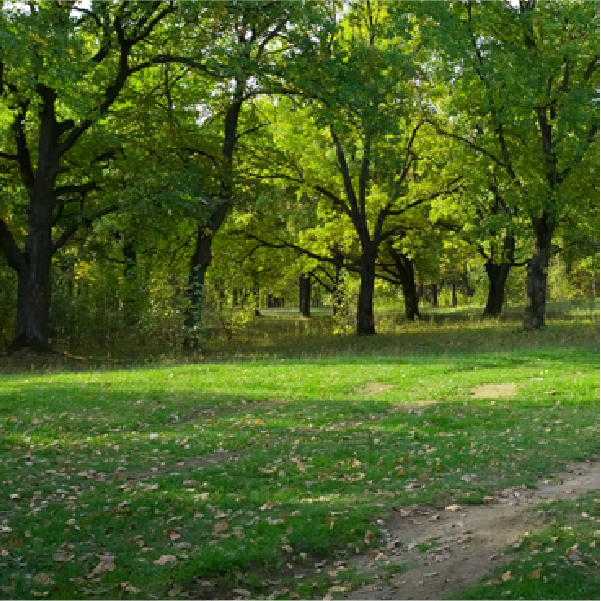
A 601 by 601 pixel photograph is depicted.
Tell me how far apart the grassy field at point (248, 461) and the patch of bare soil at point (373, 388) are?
89 mm

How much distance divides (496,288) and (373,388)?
80.8ft

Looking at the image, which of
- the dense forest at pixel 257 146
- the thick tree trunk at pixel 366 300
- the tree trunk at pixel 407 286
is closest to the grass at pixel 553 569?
the dense forest at pixel 257 146

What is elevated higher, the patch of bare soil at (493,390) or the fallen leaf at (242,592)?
the patch of bare soil at (493,390)

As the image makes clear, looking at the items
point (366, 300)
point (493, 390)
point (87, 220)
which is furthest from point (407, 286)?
point (493, 390)

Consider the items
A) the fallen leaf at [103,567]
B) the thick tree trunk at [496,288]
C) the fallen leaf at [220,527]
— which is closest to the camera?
the fallen leaf at [103,567]

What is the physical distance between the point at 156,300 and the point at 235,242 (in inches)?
354

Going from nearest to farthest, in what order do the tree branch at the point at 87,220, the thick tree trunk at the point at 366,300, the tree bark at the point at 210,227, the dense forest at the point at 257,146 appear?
the dense forest at the point at 257,146 → the tree branch at the point at 87,220 → the tree bark at the point at 210,227 → the thick tree trunk at the point at 366,300

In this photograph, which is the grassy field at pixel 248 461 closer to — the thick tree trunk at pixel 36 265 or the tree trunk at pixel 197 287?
the thick tree trunk at pixel 36 265

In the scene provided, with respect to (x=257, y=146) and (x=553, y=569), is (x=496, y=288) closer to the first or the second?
(x=257, y=146)

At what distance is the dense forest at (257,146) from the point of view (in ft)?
66.7

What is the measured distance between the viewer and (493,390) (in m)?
14.1

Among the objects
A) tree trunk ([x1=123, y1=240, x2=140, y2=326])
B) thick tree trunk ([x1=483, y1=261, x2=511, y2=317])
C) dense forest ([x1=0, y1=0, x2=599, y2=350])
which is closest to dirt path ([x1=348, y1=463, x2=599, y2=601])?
dense forest ([x1=0, y1=0, x2=599, y2=350])

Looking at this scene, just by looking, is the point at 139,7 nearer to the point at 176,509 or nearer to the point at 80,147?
the point at 80,147

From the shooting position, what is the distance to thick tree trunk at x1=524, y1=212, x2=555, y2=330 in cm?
2636
